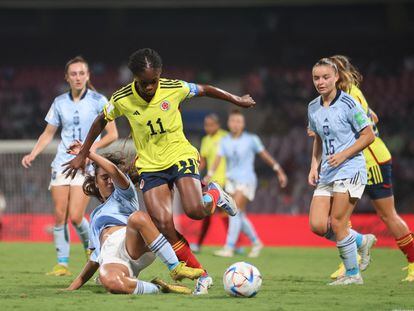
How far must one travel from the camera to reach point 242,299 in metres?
7.36

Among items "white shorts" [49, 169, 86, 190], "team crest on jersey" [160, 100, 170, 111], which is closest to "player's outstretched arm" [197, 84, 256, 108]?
"team crest on jersey" [160, 100, 170, 111]

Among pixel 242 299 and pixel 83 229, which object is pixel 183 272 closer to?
pixel 242 299

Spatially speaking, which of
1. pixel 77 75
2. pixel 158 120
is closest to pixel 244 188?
pixel 77 75

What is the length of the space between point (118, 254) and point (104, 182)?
983 millimetres

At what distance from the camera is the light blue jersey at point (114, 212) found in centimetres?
812

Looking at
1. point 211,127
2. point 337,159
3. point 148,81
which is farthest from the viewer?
point 211,127

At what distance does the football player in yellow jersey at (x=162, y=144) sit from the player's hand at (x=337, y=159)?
982 mm

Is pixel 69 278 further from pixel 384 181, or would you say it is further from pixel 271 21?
pixel 271 21

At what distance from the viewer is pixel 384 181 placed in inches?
386

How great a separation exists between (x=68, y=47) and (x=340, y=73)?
20.9m

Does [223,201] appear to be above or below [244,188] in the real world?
below

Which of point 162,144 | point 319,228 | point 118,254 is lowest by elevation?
point 118,254

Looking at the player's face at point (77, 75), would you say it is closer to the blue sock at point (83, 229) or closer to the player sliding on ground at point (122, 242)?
the blue sock at point (83, 229)

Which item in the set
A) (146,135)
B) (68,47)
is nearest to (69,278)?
(146,135)
